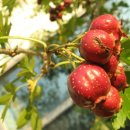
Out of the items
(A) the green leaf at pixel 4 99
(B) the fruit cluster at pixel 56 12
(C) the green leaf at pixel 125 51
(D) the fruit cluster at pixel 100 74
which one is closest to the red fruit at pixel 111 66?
(D) the fruit cluster at pixel 100 74

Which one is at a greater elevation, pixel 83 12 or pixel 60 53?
pixel 60 53

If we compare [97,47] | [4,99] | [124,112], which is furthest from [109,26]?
[4,99]

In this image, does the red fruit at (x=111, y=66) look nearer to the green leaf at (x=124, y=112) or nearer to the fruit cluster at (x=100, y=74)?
the fruit cluster at (x=100, y=74)

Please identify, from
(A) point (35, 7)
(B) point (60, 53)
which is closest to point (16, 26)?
(A) point (35, 7)

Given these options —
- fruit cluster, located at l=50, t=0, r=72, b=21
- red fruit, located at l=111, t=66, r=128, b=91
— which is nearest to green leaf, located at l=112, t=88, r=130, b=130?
red fruit, located at l=111, t=66, r=128, b=91

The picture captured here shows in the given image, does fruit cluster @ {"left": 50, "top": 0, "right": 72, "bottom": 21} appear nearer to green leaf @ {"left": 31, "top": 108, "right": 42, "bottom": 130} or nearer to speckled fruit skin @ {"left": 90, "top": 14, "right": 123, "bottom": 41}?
green leaf @ {"left": 31, "top": 108, "right": 42, "bottom": 130}

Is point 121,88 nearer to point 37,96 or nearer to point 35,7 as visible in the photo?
point 37,96
